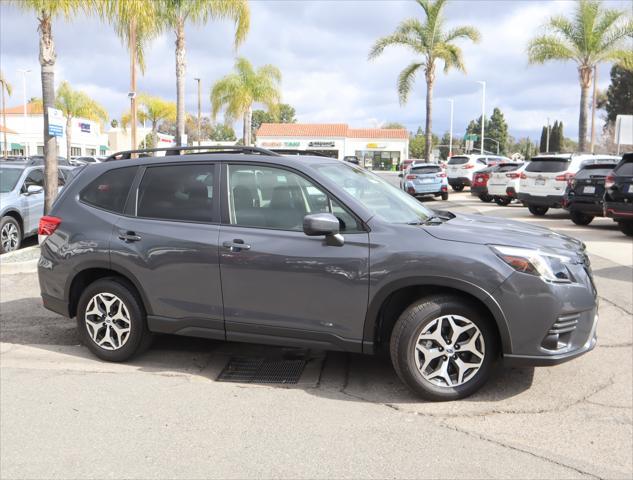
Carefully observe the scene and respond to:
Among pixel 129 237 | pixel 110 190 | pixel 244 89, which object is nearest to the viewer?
pixel 129 237

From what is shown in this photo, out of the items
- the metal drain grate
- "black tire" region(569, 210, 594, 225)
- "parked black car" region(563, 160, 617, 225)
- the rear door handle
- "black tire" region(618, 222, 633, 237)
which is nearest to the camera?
the metal drain grate

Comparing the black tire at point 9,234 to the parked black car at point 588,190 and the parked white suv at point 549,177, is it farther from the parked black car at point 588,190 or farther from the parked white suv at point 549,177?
the parked white suv at point 549,177

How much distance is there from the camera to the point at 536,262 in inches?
154

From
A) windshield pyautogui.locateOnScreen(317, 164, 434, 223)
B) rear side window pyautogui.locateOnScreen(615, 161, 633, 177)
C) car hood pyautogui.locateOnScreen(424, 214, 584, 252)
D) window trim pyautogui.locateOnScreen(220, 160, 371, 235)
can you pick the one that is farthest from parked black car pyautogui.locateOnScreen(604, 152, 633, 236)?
window trim pyautogui.locateOnScreen(220, 160, 371, 235)

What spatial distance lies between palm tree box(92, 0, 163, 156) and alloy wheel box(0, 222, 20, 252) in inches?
175

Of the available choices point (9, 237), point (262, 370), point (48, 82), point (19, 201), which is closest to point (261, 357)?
point (262, 370)

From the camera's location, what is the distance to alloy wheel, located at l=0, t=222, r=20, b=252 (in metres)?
10.4

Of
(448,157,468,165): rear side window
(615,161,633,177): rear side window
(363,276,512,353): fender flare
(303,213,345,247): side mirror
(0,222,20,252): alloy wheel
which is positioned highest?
(448,157,468,165): rear side window

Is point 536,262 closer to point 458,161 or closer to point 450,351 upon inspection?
point 450,351

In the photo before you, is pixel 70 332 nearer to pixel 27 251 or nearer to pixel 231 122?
pixel 27 251

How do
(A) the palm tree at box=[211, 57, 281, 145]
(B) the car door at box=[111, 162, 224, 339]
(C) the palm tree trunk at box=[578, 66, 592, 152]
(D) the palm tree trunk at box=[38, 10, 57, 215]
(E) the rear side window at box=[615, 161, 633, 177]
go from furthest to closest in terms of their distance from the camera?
(A) the palm tree at box=[211, 57, 281, 145], (C) the palm tree trunk at box=[578, 66, 592, 152], (E) the rear side window at box=[615, 161, 633, 177], (D) the palm tree trunk at box=[38, 10, 57, 215], (B) the car door at box=[111, 162, 224, 339]

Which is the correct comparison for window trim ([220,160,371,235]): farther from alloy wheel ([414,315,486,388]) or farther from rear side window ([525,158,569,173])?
rear side window ([525,158,569,173])

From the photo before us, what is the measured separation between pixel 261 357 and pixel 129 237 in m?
1.52

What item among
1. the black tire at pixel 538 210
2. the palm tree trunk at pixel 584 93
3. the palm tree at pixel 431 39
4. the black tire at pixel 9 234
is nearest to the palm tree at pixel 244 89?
the palm tree at pixel 431 39
